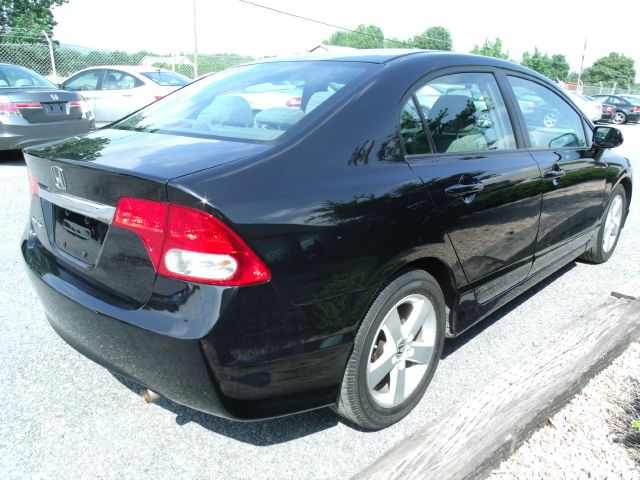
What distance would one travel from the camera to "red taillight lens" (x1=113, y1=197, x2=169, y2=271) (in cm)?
174

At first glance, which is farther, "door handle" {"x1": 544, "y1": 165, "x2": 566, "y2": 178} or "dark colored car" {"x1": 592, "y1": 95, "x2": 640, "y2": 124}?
"dark colored car" {"x1": 592, "y1": 95, "x2": 640, "y2": 124}

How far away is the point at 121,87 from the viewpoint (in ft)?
34.7

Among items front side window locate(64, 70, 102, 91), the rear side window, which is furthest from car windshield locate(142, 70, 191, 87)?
the rear side window

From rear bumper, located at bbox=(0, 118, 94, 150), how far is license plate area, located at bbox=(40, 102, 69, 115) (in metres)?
0.15

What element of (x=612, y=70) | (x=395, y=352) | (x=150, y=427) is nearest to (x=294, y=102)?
(x=395, y=352)

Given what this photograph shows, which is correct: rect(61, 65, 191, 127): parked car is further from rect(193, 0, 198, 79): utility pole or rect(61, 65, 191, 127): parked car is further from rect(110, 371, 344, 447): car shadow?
rect(193, 0, 198, 79): utility pole

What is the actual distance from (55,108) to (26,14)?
144ft

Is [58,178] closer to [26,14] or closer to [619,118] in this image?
[619,118]

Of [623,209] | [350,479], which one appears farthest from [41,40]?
[350,479]

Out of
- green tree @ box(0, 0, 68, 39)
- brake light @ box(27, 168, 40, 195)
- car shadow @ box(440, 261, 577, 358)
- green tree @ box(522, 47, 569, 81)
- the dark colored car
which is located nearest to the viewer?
brake light @ box(27, 168, 40, 195)

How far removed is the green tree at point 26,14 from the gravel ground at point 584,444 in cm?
4606

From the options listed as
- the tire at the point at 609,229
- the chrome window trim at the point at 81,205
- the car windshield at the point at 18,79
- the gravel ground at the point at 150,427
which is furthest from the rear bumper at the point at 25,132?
the tire at the point at 609,229

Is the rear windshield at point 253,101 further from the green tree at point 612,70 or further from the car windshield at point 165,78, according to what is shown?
the green tree at point 612,70

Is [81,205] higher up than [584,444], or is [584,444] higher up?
[81,205]
